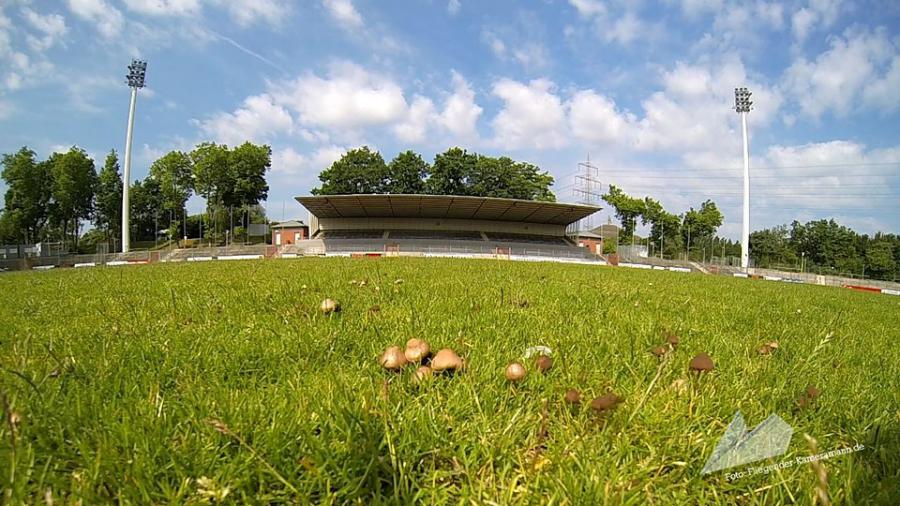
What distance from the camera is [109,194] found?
200ft

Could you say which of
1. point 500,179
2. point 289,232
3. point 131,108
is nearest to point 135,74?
point 131,108

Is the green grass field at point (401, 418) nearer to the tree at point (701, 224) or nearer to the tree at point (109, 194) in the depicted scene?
the tree at point (109, 194)

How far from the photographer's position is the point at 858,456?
1.09 metres

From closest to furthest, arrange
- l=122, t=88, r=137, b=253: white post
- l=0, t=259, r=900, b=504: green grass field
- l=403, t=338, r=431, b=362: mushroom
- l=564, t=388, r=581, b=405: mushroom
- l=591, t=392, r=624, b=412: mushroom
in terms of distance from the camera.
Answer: l=0, t=259, r=900, b=504: green grass field < l=591, t=392, r=624, b=412: mushroom < l=564, t=388, r=581, b=405: mushroom < l=403, t=338, r=431, b=362: mushroom < l=122, t=88, r=137, b=253: white post

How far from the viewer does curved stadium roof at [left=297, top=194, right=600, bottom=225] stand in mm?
45062

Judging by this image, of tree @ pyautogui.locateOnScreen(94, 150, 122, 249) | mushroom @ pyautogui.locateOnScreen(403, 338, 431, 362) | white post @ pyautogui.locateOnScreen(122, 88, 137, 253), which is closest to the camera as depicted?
mushroom @ pyautogui.locateOnScreen(403, 338, 431, 362)

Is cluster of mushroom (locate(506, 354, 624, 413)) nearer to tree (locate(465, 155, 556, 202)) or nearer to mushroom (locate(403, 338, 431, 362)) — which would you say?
mushroom (locate(403, 338, 431, 362))

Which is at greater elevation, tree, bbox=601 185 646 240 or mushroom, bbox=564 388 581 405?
tree, bbox=601 185 646 240

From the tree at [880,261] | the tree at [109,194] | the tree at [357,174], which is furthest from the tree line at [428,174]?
the tree at [880,261]

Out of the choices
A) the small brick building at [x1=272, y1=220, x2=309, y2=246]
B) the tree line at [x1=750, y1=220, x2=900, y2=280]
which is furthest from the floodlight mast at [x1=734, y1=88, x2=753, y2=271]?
the small brick building at [x1=272, y1=220, x2=309, y2=246]

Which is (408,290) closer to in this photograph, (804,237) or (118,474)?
(118,474)

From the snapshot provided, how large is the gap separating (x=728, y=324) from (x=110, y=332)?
3.93 metres

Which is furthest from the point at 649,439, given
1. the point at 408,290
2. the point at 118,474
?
the point at 408,290

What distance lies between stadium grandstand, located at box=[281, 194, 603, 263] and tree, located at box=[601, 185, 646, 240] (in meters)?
23.5
